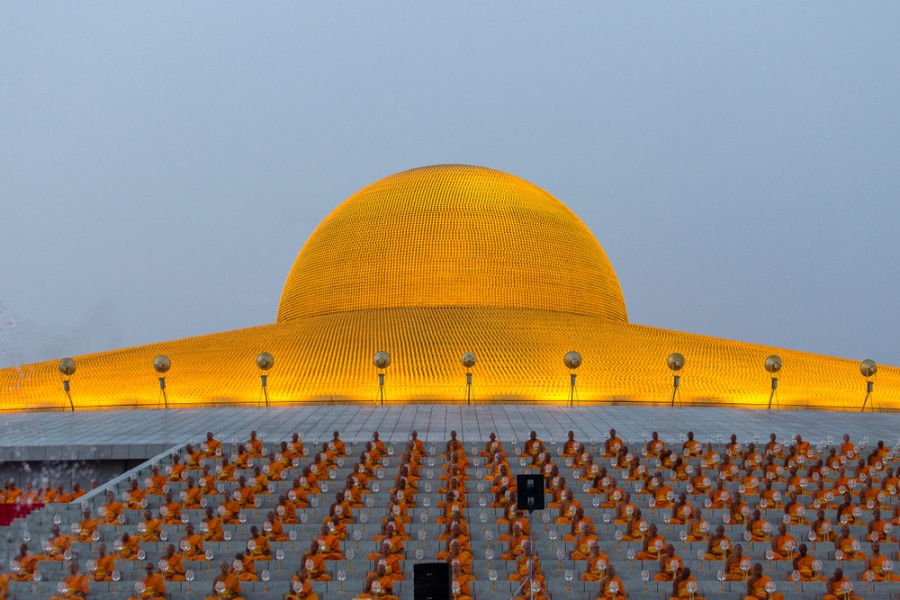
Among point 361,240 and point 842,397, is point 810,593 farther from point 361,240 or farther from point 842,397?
point 361,240

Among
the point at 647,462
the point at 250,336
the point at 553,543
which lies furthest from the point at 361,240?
the point at 553,543

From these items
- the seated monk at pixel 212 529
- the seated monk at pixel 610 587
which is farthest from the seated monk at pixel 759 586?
the seated monk at pixel 212 529

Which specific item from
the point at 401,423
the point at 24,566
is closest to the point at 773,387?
the point at 401,423

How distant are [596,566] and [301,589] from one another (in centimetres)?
359

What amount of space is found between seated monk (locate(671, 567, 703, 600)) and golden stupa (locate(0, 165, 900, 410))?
11230 mm

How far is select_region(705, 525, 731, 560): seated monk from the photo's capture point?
1419cm

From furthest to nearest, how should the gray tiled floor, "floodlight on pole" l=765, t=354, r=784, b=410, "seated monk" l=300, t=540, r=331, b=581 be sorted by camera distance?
"floodlight on pole" l=765, t=354, r=784, b=410 → the gray tiled floor → "seated monk" l=300, t=540, r=331, b=581

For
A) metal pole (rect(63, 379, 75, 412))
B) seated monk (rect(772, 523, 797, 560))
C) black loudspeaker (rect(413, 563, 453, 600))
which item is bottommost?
seated monk (rect(772, 523, 797, 560))

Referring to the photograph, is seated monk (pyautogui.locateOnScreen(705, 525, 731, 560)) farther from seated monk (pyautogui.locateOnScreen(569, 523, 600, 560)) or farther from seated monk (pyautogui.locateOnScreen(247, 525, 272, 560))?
seated monk (pyautogui.locateOnScreen(247, 525, 272, 560))

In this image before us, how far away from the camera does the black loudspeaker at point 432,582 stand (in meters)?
9.94

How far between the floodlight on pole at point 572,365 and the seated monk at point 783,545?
30.9 ft

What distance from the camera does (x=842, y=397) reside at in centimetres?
2580

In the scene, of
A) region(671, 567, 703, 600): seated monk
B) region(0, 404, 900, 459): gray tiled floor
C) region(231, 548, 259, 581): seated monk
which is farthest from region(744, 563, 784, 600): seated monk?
region(0, 404, 900, 459): gray tiled floor

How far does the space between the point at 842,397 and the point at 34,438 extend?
17514mm
